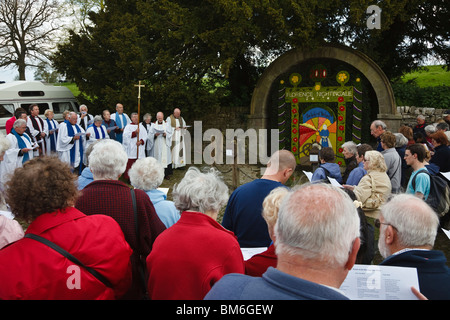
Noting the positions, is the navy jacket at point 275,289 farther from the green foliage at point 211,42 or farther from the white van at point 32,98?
the white van at point 32,98

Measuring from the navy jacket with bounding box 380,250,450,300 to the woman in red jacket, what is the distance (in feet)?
5.03

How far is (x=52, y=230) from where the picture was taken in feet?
7.06

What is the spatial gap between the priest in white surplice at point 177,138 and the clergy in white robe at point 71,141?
2.56 meters

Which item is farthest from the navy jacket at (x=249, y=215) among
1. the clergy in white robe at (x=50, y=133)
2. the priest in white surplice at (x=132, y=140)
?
the clergy in white robe at (x=50, y=133)

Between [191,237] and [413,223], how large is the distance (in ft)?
3.95

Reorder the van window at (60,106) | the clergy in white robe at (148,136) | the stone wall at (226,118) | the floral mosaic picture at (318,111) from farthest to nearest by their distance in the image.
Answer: the van window at (60,106)
the stone wall at (226,118)
the floral mosaic picture at (318,111)
the clergy in white robe at (148,136)

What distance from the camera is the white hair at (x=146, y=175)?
347 cm

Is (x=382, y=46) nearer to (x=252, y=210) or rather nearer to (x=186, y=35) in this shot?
(x=186, y=35)

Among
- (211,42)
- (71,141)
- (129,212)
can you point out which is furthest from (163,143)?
(129,212)

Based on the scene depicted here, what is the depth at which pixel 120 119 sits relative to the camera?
12.5m

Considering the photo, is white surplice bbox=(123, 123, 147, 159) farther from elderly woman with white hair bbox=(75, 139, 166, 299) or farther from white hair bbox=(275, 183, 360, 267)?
white hair bbox=(275, 183, 360, 267)

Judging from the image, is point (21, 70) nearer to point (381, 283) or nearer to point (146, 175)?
point (146, 175)

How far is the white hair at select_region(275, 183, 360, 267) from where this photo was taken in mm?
1452

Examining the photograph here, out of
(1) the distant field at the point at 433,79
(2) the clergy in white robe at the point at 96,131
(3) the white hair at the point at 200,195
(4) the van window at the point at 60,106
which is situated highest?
(1) the distant field at the point at 433,79
